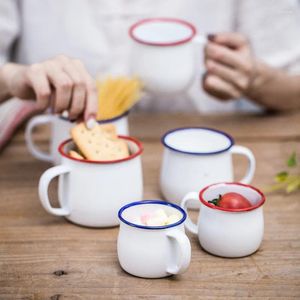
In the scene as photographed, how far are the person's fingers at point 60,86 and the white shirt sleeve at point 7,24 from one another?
418 millimetres

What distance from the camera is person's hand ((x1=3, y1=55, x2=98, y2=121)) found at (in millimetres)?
993

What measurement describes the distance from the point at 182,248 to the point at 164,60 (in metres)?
0.46

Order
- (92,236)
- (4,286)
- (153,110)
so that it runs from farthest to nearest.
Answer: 1. (153,110)
2. (92,236)
3. (4,286)

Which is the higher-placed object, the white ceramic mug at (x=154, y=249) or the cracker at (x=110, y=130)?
the cracker at (x=110, y=130)

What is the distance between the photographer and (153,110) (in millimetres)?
1562

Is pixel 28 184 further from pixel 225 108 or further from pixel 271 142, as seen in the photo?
pixel 225 108

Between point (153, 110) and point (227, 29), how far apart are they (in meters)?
0.26

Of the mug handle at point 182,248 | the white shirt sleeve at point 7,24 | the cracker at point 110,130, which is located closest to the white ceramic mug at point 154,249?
the mug handle at point 182,248

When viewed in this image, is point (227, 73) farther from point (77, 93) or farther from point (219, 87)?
point (77, 93)

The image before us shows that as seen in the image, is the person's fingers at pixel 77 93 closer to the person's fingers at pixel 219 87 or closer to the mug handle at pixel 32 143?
the mug handle at pixel 32 143

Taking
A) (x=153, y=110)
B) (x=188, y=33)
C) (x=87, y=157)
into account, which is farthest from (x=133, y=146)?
(x=153, y=110)

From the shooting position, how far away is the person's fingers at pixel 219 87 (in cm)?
130

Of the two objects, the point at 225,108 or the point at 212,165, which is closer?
the point at 212,165

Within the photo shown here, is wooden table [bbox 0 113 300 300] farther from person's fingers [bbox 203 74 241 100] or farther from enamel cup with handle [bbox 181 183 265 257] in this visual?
person's fingers [bbox 203 74 241 100]
